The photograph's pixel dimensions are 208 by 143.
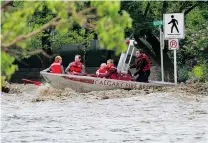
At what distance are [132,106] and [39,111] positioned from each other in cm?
279

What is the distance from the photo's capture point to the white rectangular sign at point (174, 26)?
87.5 ft

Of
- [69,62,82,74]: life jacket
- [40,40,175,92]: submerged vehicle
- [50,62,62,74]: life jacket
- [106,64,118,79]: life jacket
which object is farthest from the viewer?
[69,62,82,74]: life jacket

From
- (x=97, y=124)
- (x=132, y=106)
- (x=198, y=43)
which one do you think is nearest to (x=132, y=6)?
(x=198, y=43)

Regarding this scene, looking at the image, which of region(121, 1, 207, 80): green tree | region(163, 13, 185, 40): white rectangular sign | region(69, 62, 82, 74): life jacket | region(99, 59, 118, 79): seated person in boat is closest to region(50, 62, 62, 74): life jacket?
region(69, 62, 82, 74): life jacket

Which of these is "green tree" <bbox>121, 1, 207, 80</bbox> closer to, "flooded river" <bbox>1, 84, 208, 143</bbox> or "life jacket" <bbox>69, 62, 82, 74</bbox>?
"life jacket" <bbox>69, 62, 82, 74</bbox>

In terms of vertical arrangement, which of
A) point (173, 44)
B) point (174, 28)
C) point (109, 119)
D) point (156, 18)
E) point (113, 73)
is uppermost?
point (156, 18)

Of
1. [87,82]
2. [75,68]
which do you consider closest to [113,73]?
[87,82]

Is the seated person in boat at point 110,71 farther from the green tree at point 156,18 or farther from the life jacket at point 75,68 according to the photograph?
the green tree at point 156,18

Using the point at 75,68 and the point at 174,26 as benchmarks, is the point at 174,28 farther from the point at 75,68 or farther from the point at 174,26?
the point at 75,68

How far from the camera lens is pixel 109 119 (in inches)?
677

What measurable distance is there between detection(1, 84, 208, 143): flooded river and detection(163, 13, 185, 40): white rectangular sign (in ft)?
10.5

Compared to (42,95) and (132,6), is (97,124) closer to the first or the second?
(42,95)

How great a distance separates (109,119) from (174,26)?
1060 centimetres

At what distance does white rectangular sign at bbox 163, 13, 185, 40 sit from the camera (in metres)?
26.7
